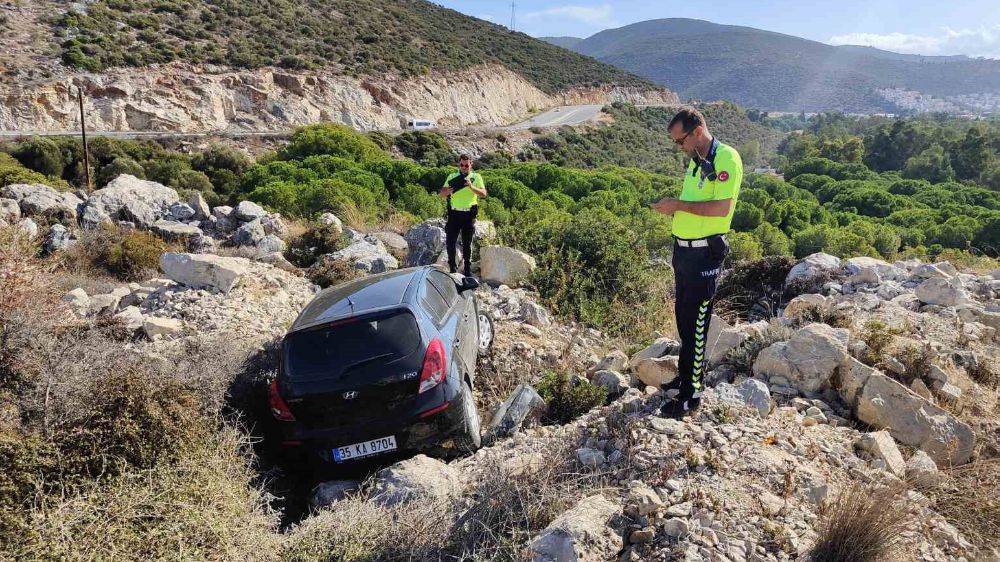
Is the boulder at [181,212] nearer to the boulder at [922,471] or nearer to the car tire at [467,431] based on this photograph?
the car tire at [467,431]

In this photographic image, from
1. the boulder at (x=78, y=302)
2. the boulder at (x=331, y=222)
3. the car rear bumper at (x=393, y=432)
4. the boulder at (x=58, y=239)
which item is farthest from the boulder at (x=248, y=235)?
the car rear bumper at (x=393, y=432)

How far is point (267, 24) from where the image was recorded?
37.4m

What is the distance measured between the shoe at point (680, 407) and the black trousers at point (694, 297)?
0.04 metres

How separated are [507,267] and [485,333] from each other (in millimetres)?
2497

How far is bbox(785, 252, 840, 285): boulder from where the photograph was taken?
25.4ft

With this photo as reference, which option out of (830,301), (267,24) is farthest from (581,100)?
(830,301)

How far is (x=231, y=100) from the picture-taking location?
3162 cm

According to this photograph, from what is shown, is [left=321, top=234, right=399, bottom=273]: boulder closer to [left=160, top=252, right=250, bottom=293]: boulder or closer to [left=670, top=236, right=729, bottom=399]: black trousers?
[left=160, top=252, right=250, bottom=293]: boulder

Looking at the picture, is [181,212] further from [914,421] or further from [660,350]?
[914,421]

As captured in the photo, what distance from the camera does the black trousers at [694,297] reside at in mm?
3770

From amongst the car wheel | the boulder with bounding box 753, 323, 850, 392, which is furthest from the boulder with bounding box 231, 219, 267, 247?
the boulder with bounding box 753, 323, 850, 392

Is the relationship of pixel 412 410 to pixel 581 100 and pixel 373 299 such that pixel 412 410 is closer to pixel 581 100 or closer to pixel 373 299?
pixel 373 299

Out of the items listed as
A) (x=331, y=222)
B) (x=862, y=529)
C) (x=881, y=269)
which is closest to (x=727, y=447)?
(x=862, y=529)

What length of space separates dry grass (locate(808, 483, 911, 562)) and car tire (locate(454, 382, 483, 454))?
7.49 feet
